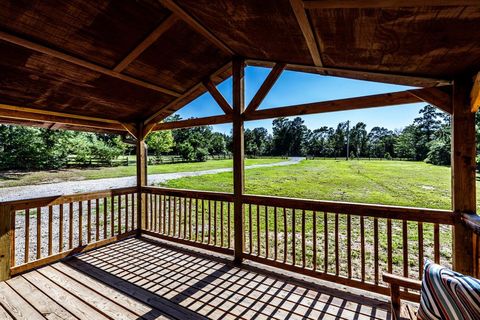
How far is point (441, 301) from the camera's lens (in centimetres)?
123

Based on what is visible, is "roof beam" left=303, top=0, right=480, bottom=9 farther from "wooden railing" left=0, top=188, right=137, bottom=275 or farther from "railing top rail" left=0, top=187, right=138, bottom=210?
"railing top rail" left=0, top=187, right=138, bottom=210

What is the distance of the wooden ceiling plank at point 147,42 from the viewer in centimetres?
244

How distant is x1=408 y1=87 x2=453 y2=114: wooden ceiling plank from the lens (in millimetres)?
2184

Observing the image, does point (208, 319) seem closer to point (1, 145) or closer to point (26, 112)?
point (26, 112)

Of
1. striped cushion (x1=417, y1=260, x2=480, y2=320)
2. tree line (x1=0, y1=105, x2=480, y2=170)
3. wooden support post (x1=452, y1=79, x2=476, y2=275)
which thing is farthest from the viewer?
tree line (x1=0, y1=105, x2=480, y2=170)

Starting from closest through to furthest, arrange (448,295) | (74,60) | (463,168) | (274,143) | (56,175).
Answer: (448,295)
(463,168)
(74,60)
(56,175)
(274,143)

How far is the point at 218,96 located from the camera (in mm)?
3617

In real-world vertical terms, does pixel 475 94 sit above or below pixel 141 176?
above

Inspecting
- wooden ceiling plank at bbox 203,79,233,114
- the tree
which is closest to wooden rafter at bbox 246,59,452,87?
wooden ceiling plank at bbox 203,79,233,114

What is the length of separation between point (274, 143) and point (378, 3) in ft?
91.8

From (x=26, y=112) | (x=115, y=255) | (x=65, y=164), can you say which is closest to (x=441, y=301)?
(x=115, y=255)

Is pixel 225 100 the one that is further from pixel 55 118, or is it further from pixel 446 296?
pixel 446 296

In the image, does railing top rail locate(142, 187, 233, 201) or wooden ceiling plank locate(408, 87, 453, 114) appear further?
railing top rail locate(142, 187, 233, 201)

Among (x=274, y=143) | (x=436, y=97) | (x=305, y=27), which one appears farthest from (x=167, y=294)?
(x=274, y=143)
